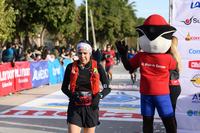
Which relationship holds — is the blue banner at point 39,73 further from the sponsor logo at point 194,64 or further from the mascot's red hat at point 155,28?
the mascot's red hat at point 155,28

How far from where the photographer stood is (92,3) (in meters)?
57.2

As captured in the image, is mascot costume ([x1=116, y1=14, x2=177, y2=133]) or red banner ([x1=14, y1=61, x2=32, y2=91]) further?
red banner ([x1=14, y1=61, x2=32, y2=91])

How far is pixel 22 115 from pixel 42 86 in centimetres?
634

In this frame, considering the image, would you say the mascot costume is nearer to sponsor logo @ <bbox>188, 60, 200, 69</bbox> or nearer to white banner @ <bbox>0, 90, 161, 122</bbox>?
sponsor logo @ <bbox>188, 60, 200, 69</bbox>

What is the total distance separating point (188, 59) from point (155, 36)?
161 cm

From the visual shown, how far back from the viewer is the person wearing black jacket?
3.79 meters

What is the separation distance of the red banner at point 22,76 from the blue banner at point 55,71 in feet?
8.22

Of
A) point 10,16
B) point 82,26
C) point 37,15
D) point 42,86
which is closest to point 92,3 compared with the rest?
point 82,26

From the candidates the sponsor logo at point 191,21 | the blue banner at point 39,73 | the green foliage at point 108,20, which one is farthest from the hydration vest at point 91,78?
the green foliage at point 108,20

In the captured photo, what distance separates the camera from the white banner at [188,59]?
5.39m

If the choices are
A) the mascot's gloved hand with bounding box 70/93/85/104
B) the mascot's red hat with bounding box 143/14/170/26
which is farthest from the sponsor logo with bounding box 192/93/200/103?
the mascot's gloved hand with bounding box 70/93/85/104

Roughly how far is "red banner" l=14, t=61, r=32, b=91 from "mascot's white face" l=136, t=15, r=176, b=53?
8.07m

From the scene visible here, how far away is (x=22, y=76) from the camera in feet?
38.7

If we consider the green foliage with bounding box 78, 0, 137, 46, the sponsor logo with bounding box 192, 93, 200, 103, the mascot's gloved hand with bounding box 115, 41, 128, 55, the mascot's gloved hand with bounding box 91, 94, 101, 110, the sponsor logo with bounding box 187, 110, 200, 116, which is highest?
the green foliage with bounding box 78, 0, 137, 46
